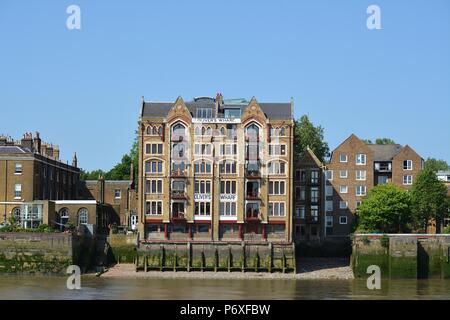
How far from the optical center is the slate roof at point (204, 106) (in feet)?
319

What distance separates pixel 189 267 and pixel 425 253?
23.1 metres

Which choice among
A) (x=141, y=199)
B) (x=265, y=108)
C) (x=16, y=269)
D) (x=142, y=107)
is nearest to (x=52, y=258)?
(x=16, y=269)

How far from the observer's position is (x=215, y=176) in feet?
316

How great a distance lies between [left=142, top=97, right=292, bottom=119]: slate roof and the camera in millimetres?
97375

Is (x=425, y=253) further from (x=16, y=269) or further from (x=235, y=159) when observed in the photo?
(x=16, y=269)

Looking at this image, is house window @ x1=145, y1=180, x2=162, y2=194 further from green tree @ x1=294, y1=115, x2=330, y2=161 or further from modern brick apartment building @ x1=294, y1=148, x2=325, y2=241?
green tree @ x1=294, y1=115, x2=330, y2=161

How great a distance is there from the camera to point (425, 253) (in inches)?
3590

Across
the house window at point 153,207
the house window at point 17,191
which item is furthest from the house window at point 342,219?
the house window at point 17,191

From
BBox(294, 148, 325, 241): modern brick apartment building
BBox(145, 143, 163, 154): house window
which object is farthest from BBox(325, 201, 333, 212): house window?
BBox(145, 143, 163, 154): house window

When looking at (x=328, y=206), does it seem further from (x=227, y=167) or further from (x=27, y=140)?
(x=27, y=140)

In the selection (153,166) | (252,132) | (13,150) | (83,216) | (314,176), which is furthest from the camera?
(314,176)

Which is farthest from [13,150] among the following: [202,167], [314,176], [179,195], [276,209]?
[314,176]

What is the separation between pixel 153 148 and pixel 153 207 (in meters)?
6.05

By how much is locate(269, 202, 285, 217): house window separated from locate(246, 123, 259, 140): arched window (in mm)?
7010
